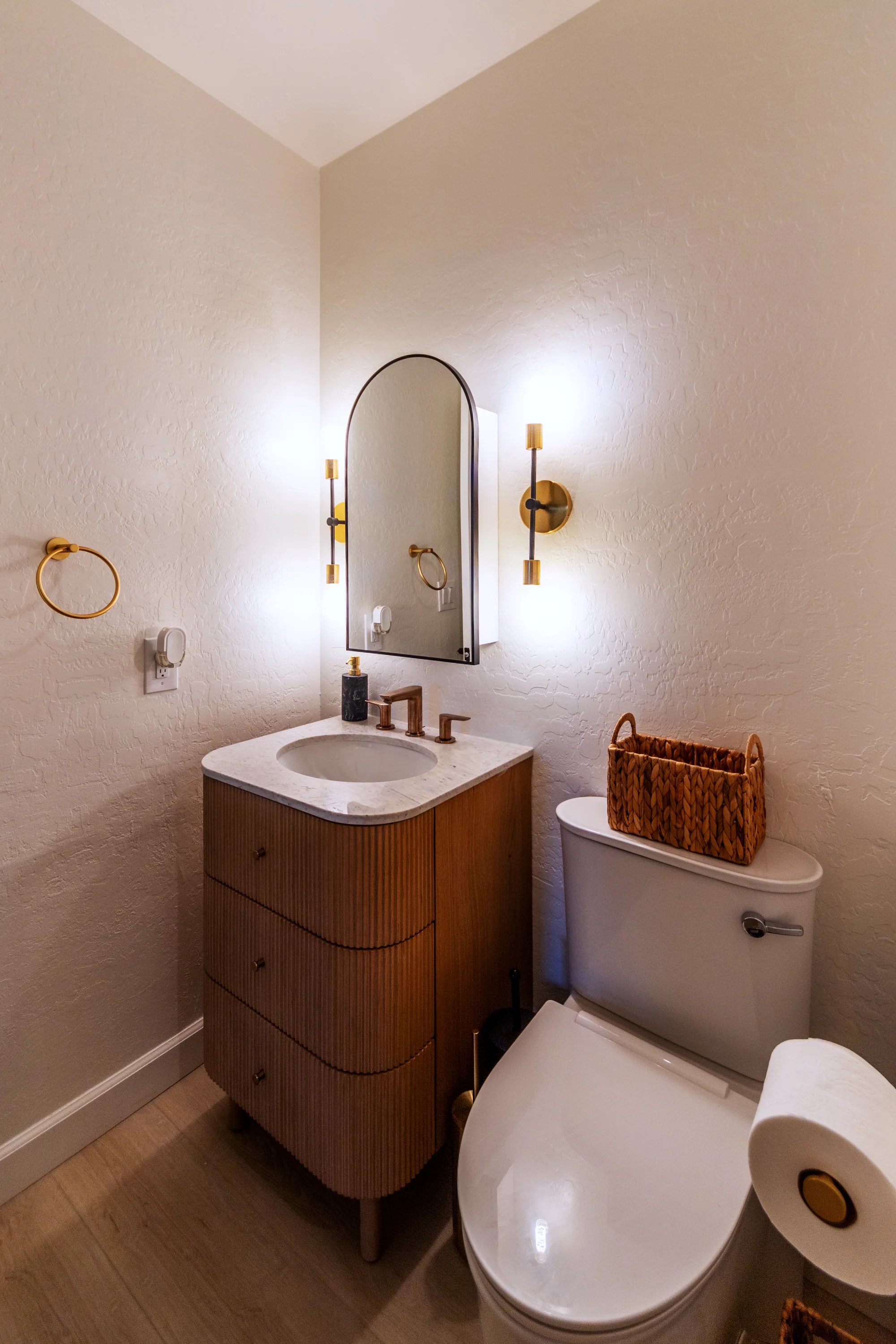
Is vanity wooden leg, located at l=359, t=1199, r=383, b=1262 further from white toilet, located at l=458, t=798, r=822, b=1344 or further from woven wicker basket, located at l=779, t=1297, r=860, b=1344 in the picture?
woven wicker basket, located at l=779, t=1297, r=860, b=1344

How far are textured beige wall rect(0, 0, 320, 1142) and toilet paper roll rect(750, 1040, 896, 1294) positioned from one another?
4.49ft

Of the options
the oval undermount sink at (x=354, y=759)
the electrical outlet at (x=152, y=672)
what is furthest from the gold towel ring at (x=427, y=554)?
the electrical outlet at (x=152, y=672)

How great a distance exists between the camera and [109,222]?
135 centimetres

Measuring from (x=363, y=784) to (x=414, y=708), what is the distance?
36cm

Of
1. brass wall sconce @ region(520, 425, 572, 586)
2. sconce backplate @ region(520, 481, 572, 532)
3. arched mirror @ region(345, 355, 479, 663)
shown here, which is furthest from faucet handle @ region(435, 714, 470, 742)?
sconce backplate @ region(520, 481, 572, 532)

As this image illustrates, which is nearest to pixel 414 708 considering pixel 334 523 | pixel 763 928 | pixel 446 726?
pixel 446 726

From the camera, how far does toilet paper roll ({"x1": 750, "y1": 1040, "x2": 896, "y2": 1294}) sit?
0.65m

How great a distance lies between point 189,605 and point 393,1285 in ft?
4.86

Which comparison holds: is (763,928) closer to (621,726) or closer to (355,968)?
(621,726)

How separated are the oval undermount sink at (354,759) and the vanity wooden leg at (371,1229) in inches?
31.8

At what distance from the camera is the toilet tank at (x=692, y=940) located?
1.02 m

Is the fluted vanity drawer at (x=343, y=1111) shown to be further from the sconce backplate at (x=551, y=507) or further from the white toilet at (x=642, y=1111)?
the sconce backplate at (x=551, y=507)

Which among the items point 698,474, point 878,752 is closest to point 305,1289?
point 878,752

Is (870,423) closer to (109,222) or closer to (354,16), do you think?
(354,16)
